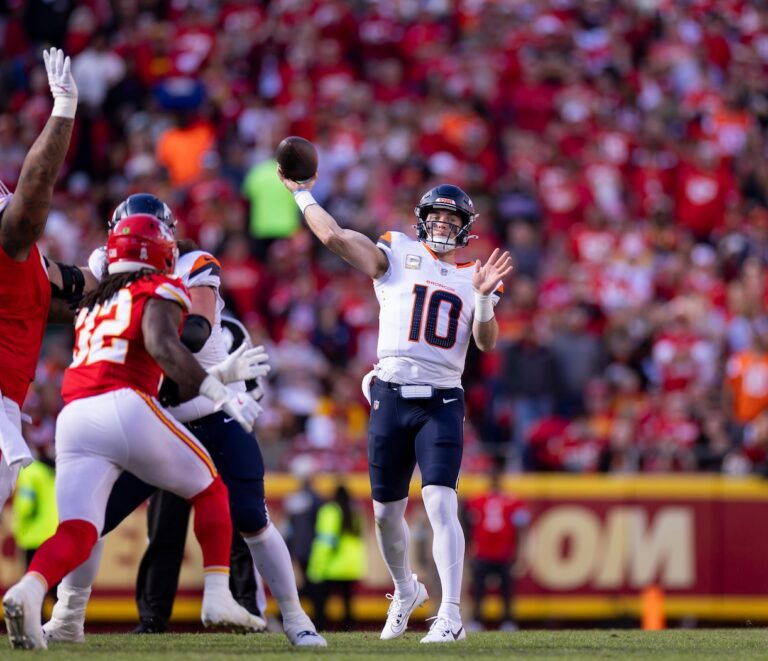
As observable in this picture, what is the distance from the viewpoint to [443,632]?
7.02 m

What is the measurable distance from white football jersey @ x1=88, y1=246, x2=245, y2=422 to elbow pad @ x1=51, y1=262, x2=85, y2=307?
0.37ft

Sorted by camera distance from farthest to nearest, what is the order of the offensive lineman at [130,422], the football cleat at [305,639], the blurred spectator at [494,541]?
the blurred spectator at [494,541]
the football cleat at [305,639]
the offensive lineman at [130,422]

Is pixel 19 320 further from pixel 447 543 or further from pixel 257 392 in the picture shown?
pixel 447 543

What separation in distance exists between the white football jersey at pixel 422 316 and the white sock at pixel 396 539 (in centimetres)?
62

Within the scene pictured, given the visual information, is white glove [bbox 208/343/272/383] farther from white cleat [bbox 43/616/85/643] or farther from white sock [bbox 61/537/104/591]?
white cleat [bbox 43/616/85/643]

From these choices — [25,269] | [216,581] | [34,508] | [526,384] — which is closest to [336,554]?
[526,384]

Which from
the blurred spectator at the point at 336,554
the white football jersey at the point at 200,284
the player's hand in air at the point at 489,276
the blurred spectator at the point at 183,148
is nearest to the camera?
the white football jersey at the point at 200,284

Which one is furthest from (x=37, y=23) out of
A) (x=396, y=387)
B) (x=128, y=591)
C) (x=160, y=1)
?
(x=396, y=387)

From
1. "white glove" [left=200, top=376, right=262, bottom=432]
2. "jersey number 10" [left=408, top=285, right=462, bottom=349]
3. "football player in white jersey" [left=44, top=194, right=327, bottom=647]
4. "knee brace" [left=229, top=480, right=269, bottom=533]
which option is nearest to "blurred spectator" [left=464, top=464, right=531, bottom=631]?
"jersey number 10" [left=408, top=285, right=462, bottom=349]

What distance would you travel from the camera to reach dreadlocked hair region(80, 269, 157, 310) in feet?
20.8

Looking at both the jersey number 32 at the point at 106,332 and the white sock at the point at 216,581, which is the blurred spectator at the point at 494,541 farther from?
the jersey number 32 at the point at 106,332

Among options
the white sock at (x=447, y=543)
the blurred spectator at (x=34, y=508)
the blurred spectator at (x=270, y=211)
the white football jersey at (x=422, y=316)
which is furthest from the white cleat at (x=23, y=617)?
the blurred spectator at (x=270, y=211)

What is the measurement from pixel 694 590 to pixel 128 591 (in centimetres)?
491

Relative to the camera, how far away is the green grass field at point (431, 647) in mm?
6121
